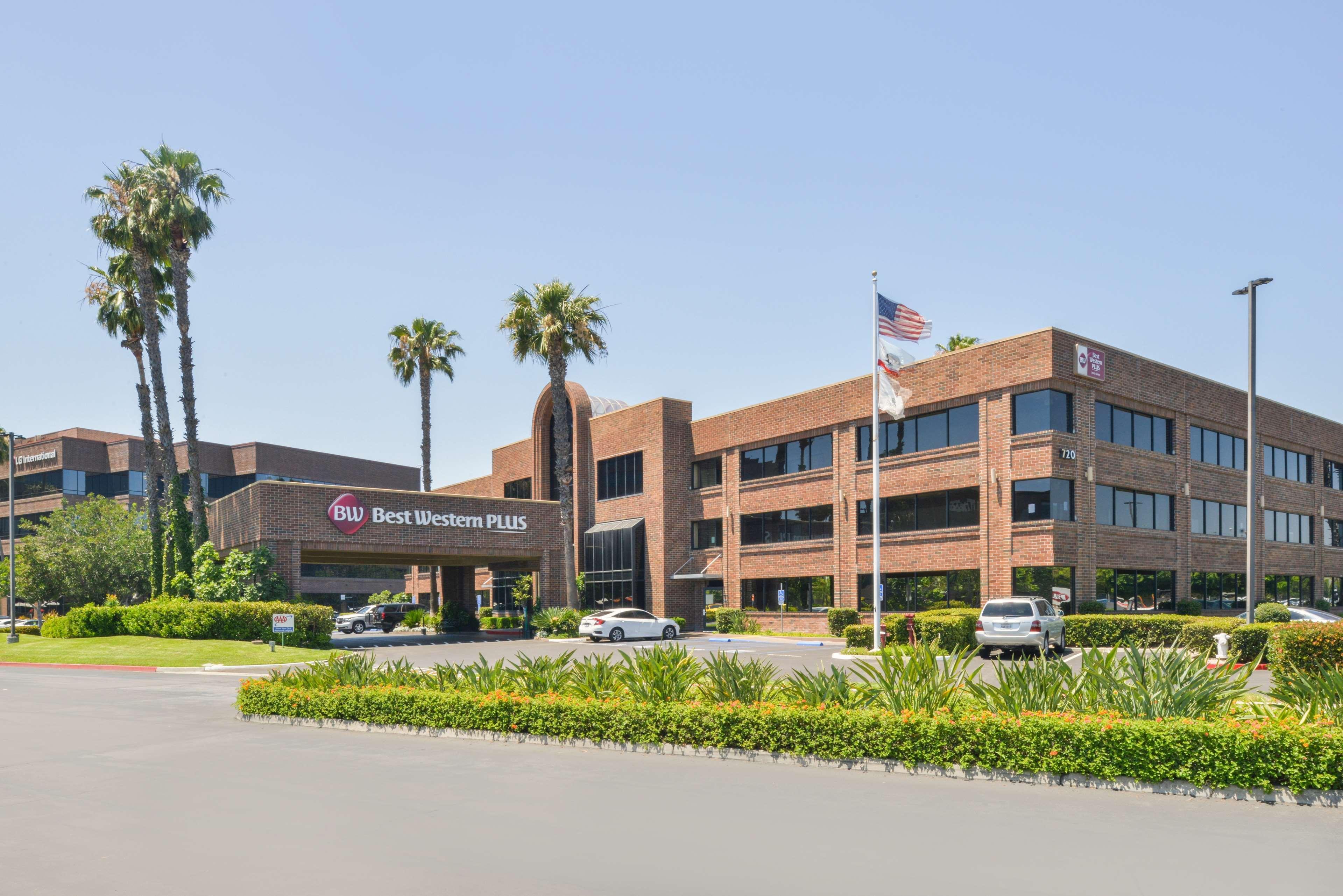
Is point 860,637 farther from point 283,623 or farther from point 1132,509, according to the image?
point 283,623

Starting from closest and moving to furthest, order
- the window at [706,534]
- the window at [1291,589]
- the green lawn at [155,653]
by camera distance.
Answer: the green lawn at [155,653], the window at [1291,589], the window at [706,534]

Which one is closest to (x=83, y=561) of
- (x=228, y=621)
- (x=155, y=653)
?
(x=228, y=621)

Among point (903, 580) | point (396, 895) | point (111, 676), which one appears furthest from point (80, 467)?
point (396, 895)

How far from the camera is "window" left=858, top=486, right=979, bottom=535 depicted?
3484 cm

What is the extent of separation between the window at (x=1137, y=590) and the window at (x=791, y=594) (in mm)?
10077

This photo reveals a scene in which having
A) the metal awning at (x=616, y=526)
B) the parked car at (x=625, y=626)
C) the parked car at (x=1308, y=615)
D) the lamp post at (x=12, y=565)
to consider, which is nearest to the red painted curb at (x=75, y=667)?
the lamp post at (x=12, y=565)

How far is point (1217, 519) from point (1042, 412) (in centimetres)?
1199

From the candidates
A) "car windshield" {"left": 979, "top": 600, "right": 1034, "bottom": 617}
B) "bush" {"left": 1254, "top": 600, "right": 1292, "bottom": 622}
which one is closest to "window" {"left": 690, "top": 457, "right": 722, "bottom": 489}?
"car windshield" {"left": 979, "top": 600, "right": 1034, "bottom": 617}

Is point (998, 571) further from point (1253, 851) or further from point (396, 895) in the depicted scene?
point (396, 895)

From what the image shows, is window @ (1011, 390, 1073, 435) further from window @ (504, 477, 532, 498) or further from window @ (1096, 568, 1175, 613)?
window @ (504, 477, 532, 498)

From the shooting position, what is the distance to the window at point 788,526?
40.9 meters

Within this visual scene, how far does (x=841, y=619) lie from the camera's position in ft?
124

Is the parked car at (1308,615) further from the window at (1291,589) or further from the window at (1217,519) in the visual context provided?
the window at (1291,589)

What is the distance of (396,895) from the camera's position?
261 inches
